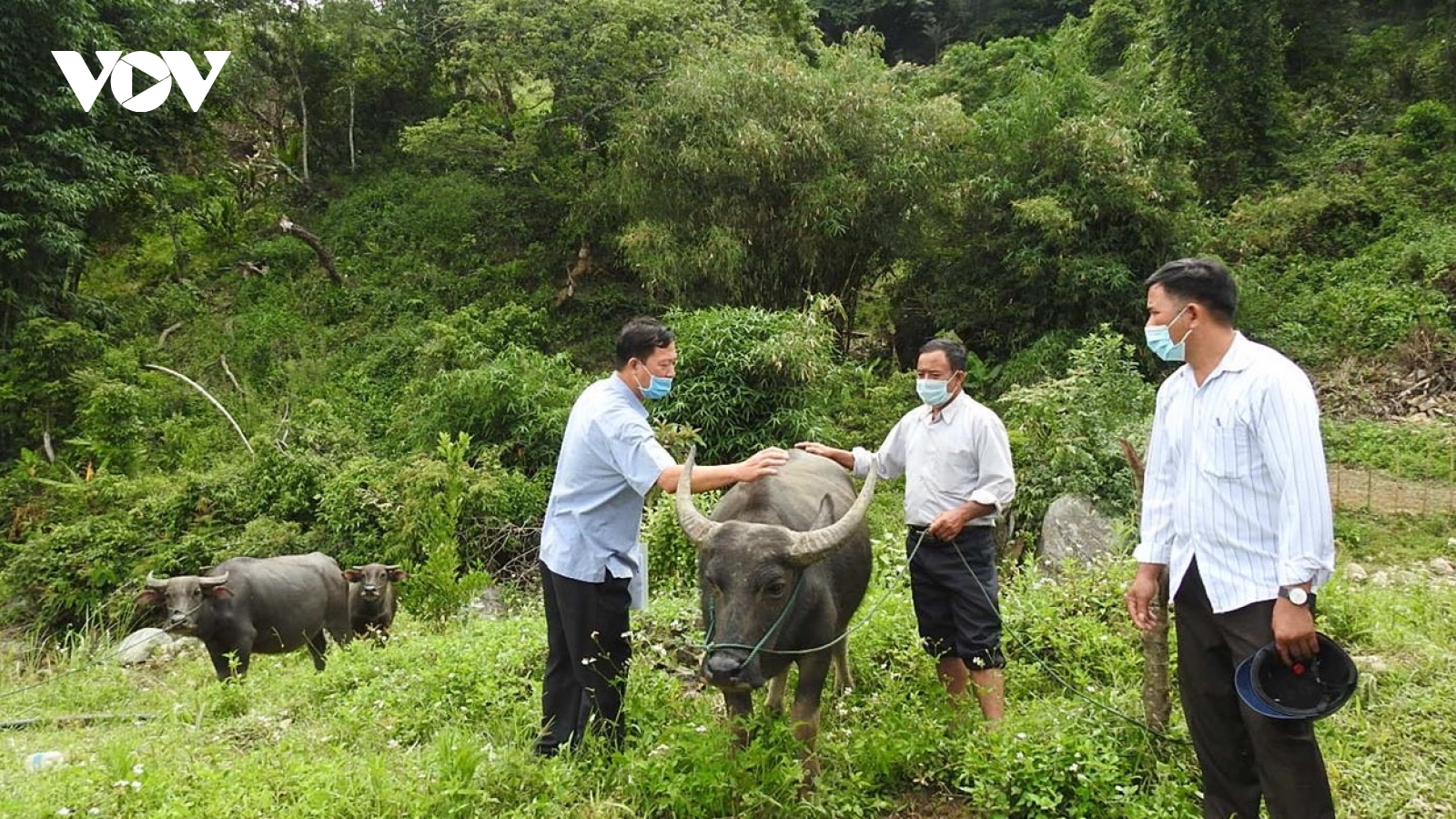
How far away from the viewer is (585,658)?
3658 millimetres

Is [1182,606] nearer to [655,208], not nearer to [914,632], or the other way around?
[914,632]

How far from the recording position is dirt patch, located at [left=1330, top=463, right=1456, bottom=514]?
32.8 ft

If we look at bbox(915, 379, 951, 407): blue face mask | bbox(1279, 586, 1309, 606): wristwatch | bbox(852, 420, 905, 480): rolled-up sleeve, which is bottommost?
bbox(852, 420, 905, 480): rolled-up sleeve

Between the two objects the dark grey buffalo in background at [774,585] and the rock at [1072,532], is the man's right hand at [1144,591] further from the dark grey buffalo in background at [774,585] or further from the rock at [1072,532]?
the rock at [1072,532]

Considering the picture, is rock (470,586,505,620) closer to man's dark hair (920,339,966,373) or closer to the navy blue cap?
man's dark hair (920,339,966,373)

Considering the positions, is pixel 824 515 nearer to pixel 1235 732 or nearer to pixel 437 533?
pixel 1235 732

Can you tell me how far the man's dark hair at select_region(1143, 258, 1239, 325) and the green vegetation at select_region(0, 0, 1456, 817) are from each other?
1.73 meters

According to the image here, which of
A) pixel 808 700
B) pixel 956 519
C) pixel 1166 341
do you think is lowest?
pixel 808 700

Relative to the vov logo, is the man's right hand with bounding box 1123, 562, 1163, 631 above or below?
below

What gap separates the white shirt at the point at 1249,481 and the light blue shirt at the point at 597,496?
1860mm

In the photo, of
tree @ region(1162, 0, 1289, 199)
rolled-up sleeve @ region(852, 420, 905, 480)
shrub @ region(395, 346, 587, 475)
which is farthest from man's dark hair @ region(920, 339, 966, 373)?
tree @ region(1162, 0, 1289, 199)

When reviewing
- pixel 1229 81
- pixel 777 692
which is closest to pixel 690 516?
pixel 777 692

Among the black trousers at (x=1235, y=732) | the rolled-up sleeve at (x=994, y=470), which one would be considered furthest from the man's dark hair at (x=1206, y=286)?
the rolled-up sleeve at (x=994, y=470)

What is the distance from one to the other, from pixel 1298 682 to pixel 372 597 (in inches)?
263
